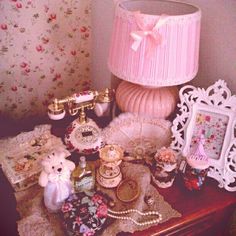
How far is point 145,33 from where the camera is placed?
862 millimetres

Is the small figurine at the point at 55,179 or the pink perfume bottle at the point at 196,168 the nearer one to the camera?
the small figurine at the point at 55,179

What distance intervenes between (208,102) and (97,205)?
0.45m

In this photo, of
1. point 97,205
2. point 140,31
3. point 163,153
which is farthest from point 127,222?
point 140,31

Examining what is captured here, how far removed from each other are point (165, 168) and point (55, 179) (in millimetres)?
314

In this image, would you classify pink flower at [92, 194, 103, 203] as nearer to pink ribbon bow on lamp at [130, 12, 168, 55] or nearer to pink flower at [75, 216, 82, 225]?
pink flower at [75, 216, 82, 225]

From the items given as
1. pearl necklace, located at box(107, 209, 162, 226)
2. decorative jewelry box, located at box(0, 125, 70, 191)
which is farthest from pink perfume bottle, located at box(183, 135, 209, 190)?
decorative jewelry box, located at box(0, 125, 70, 191)

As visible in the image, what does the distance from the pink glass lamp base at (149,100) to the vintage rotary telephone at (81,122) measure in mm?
72

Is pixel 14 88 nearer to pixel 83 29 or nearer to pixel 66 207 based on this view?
pixel 83 29

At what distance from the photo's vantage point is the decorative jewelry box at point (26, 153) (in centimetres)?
92

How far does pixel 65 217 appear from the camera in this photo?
2.48 feet

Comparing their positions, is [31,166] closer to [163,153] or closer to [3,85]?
[163,153]

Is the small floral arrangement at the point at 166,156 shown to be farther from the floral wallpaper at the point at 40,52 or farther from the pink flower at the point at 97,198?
the floral wallpaper at the point at 40,52

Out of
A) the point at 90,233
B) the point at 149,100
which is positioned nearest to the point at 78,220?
the point at 90,233

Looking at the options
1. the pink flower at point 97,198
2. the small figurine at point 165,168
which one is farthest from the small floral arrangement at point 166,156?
the pink flower at point 97,198
